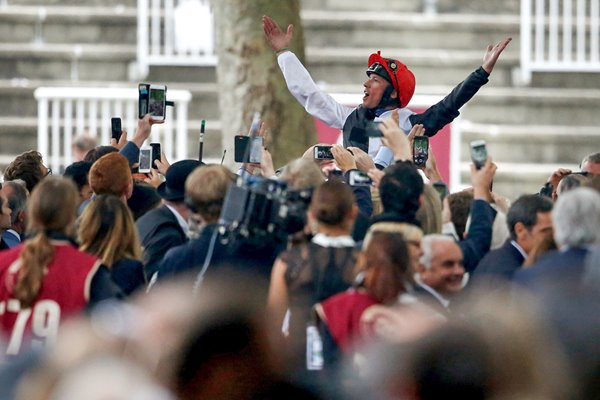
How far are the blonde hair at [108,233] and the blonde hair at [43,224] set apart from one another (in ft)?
1.79

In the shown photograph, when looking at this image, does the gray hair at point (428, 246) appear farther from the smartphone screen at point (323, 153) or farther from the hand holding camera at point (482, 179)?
the smartphone screen at point (323, 153)

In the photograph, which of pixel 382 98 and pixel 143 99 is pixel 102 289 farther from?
pixel 382 98

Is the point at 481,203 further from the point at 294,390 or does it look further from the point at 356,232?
the point at 294,390

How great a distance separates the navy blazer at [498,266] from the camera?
692 centimetres

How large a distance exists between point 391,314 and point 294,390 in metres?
1.56

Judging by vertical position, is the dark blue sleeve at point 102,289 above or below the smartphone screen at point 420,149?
below

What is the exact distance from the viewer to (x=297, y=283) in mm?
6281

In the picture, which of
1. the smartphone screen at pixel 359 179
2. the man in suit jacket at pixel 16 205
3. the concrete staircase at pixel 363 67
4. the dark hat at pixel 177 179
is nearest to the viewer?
the smartphone screen at pixel 359 179

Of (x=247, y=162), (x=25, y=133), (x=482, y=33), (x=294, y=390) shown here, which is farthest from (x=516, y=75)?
(x=294, y=390)

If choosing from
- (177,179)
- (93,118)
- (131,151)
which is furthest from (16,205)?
(93,118)

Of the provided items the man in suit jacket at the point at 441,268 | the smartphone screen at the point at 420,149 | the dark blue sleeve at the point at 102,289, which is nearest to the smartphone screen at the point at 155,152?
the smartphone screen at the point at 420,149

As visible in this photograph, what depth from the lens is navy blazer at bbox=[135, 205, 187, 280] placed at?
770 cm

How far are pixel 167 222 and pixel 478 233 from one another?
1.46 m

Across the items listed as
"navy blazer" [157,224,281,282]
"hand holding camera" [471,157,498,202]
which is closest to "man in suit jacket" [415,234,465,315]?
"navy blazer" [157,224,281,282]
